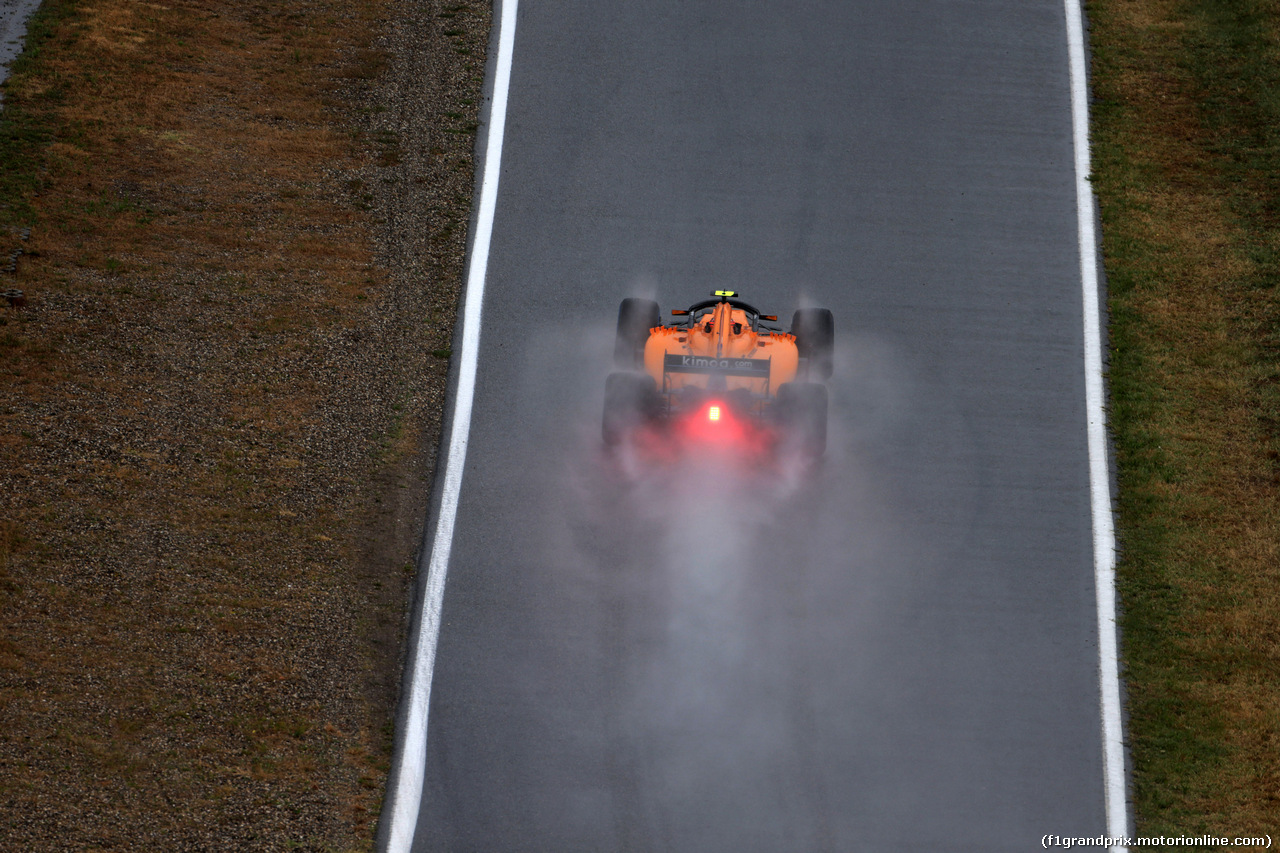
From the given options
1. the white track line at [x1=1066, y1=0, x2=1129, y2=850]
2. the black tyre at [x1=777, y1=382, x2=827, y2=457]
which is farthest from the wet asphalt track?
the black tyre at [x1=777, y1=382, x2=827, y2=457]

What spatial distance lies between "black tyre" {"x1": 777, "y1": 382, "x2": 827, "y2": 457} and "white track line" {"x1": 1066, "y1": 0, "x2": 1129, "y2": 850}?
324cm

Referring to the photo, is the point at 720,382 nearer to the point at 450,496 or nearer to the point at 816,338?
the point at 816,338

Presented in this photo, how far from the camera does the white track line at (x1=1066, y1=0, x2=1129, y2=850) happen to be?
40.5ft

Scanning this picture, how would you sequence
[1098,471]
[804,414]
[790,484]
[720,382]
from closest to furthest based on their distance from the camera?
[804,414], [720,382], [790,484], [1098,471]

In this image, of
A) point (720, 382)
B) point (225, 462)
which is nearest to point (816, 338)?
point (720, 382)

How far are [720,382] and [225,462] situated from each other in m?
5.30

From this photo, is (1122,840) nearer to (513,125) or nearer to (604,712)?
(604,712)

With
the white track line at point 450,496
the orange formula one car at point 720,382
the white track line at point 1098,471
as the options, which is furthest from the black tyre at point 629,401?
the white track line at point 1098,471

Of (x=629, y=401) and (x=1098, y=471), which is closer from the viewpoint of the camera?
(x=629, y=401)

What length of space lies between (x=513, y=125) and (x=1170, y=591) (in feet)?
34.0

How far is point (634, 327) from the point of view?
48.0 feet

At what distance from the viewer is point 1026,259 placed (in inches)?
667

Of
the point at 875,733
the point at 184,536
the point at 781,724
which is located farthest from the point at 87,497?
the point at 875,733

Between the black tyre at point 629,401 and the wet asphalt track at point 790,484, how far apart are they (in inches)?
33.6
